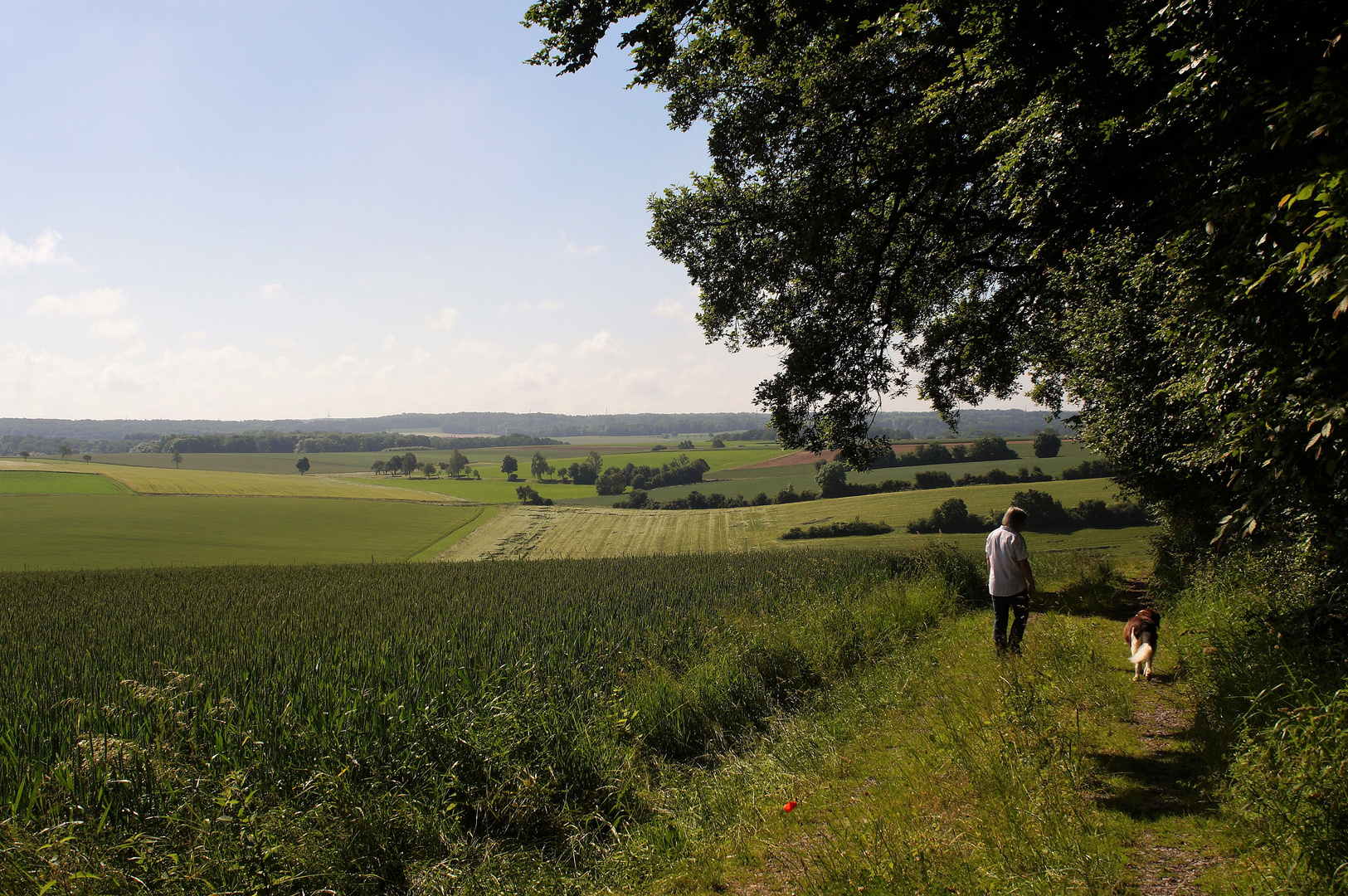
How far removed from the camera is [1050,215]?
9.50 meters

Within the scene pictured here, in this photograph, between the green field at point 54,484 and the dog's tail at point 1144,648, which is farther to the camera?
the green field at point 54,484

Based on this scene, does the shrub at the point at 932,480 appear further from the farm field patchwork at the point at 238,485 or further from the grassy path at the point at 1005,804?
the farm field patchwork at the point at 238,485

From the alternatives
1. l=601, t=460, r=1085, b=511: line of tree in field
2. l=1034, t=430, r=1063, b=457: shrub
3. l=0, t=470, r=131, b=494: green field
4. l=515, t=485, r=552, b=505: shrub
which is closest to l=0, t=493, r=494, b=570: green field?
l=0, t=470, r=131, b=494: green field

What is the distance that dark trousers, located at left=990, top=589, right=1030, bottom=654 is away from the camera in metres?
7.34

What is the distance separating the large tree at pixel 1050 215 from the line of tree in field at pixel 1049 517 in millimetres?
21755

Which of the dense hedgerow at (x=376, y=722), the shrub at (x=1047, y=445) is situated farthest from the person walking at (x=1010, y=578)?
the shrub at (x=1047, y=445)

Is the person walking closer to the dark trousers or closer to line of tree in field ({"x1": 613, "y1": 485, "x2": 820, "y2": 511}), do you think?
the dark trousers

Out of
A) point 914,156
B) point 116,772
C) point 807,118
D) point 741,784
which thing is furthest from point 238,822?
point 914,156

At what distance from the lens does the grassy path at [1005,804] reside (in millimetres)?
3396

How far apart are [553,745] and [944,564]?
11.0 meters

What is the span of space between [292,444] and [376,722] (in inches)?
6357

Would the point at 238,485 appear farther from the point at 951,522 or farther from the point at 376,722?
the point at 376,722

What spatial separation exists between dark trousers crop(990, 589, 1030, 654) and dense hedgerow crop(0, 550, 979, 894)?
1.90 meters

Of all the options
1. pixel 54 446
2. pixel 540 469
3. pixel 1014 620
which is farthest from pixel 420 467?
pixel 54 446
